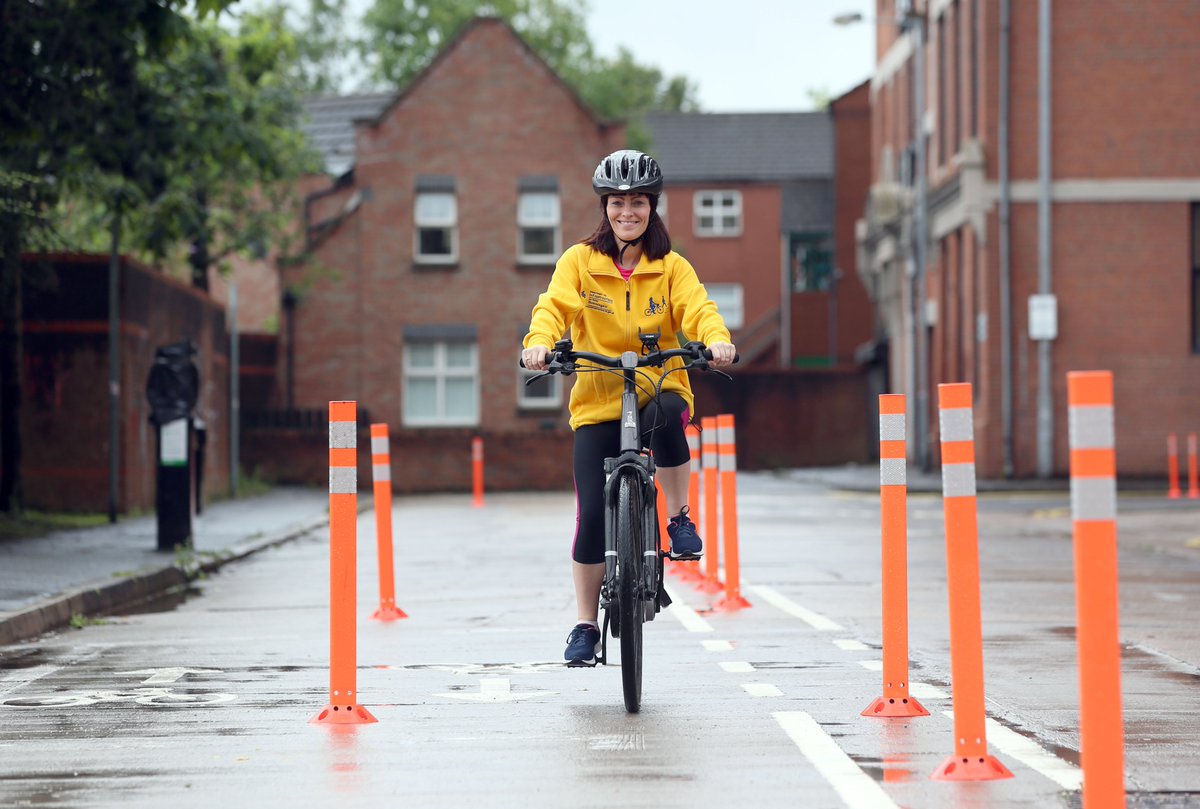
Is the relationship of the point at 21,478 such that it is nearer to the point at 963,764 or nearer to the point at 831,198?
the point at 963,764

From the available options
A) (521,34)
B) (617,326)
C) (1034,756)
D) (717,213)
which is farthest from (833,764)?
(521,34)

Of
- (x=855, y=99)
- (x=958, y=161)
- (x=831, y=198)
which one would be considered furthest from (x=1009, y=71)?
(x=831, y=198)

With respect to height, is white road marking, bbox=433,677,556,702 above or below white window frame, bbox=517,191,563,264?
below

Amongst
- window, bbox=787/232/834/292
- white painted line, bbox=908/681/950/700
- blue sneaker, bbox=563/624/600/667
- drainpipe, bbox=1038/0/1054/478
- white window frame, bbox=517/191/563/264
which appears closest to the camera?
blue sneaker, bbox=563/624/600/667

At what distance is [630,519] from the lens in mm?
7367

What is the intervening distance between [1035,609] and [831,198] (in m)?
56.1

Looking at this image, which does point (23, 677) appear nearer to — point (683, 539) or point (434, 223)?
point (683, 539)

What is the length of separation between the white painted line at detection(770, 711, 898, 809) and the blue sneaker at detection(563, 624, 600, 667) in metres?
0.81

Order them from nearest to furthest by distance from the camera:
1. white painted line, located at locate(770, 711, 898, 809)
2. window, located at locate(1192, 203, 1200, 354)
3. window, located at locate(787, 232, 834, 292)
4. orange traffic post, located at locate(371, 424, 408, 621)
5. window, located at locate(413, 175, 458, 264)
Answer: white painted line, located at locate(770, 711, 898, 809) → orange traffic post, located at locate(371, 424, 408, 621) → window, located at locate(1192, 203, 1200, 354) → window, located at locate(413, 175, 458, 264) → window, located at locate(787, 232, 834, 292)

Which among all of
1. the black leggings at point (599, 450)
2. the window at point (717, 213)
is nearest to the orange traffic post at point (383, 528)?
the black leggings at point (599, 450)

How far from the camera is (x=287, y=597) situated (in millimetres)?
13781

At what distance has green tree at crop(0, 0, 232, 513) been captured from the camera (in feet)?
57.9

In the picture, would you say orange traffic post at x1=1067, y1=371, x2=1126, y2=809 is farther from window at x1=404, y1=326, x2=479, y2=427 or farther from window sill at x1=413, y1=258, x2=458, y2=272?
window sill at x1=413, y1=258, x2=458, y2=272

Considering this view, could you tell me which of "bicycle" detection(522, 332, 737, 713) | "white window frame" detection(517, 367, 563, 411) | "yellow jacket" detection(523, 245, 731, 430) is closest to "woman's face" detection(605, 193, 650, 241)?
"yellow jacket" detection(523, 245, 731, 430)
